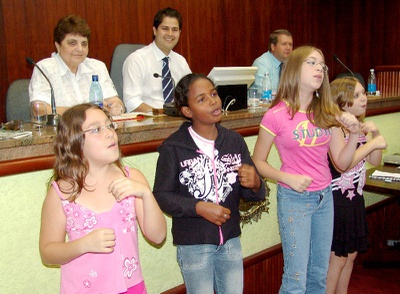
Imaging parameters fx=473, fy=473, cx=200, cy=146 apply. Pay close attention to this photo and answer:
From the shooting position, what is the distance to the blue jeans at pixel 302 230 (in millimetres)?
2094

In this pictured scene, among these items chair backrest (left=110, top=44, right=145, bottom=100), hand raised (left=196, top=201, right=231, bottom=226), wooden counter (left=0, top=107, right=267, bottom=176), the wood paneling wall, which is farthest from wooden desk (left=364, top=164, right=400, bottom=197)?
the wood paneling wall

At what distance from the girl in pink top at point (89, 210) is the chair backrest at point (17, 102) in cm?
177

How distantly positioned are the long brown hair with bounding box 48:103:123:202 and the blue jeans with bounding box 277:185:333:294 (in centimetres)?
97

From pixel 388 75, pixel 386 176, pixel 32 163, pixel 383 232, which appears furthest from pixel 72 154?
pixel 388 75

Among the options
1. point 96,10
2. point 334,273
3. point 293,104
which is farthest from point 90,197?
point 96,10

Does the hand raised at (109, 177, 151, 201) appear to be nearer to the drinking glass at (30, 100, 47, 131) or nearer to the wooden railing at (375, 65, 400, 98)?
the drinking glass at (30, 100, 47, 131)

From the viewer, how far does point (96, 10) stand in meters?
4.59

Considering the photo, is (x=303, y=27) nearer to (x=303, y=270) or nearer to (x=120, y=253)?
(x=303, y=270)

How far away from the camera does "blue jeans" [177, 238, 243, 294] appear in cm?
181

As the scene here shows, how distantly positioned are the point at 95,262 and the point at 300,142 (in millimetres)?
1028

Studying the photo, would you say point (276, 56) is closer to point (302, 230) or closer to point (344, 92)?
point (344, 92)

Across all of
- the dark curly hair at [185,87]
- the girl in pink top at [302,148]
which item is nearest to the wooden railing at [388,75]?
the girl in pink top at [302,148]

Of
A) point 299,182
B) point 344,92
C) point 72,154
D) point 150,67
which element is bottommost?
point 299,182

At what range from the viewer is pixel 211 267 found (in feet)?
6.06
